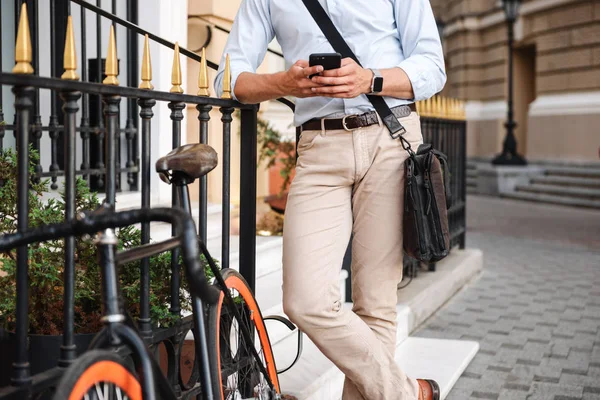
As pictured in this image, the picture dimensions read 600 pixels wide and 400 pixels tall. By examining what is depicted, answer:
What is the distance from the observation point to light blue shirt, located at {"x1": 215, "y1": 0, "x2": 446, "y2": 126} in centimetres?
293

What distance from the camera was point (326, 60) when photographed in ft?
8.63

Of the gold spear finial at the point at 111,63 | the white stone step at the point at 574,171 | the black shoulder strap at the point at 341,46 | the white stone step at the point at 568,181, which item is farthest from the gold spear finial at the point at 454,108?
the white stone step at the point at 574,171

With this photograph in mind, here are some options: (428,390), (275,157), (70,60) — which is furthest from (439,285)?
(70,60)

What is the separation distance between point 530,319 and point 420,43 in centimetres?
362

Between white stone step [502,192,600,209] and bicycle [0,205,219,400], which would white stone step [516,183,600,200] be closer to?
white stone step [502,192,600,209]

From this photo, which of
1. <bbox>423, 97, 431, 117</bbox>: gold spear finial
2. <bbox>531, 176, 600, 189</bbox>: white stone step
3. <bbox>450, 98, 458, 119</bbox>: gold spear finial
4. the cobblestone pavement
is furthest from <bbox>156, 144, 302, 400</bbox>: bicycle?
<bbox>531, 176, 600, 189</bbox>: white stone step

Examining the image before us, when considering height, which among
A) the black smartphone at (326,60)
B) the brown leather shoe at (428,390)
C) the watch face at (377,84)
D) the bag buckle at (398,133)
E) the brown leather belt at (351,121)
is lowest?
the brown leather shoe at (428,390)

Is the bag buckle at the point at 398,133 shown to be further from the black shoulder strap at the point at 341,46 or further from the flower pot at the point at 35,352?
the flower pot at the point at 35,352

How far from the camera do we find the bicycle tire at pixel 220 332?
2508 millimetres

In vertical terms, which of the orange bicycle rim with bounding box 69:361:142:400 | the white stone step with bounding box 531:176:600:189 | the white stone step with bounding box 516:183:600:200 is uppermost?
the orange bicycle rim with bounding box 69:361:142:400

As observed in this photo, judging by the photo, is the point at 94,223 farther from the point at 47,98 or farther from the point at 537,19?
the point at 537,19

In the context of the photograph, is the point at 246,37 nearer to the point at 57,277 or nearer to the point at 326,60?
the point at 326,60

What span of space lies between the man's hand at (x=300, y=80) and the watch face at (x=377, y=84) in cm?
22

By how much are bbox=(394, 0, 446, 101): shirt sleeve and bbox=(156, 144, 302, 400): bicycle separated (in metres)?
0.82
